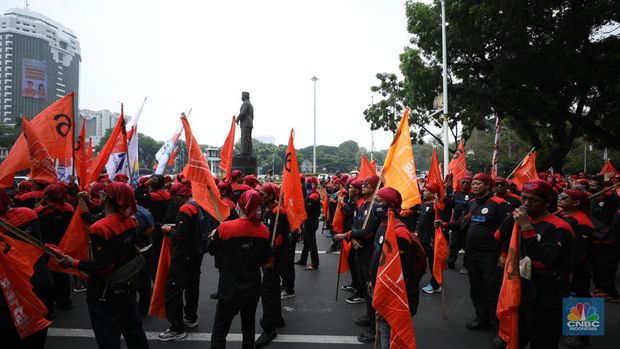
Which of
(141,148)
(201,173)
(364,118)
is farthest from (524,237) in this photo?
(141,148)

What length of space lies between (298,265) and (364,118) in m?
21.3

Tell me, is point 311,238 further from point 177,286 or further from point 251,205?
point 251,205

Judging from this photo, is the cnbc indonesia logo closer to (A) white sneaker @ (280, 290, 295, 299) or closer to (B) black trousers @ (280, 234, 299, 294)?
(B) black trousers @ (280, 234, 299, 294)

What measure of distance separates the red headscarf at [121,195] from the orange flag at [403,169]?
2914 millimetres

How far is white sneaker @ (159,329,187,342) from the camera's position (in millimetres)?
4625

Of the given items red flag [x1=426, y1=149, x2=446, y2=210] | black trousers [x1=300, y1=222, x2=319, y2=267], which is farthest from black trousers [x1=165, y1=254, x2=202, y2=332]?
red flag [x1=426, y1=149, x2=446, y2=210]

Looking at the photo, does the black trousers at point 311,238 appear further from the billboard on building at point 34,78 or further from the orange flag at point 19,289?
the billboard on building at point 34,78

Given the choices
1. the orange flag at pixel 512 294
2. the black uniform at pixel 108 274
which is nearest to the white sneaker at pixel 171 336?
the black uniform at pixel 108 274

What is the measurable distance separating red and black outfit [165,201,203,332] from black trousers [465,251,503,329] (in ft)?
11.4

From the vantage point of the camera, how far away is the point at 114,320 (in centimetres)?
329

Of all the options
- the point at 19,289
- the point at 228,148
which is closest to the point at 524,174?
the point at 228,148

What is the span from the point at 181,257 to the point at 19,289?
1792 millimetres

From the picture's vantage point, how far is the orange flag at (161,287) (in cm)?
475

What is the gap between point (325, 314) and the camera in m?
5.55
